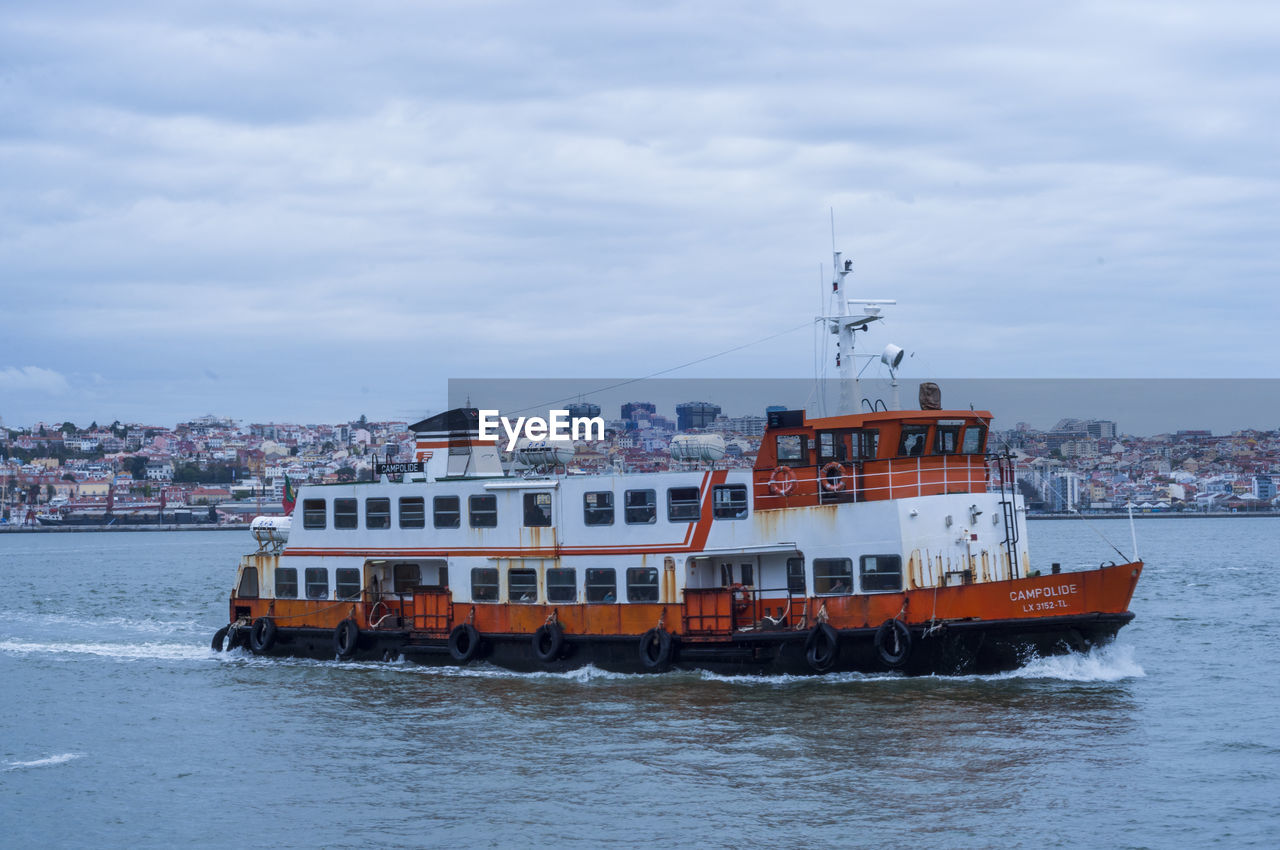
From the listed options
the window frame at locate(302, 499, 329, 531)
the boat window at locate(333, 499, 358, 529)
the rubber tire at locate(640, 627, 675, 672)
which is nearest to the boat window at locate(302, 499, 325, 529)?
the window frame at locate(302, 499, 329, 531)

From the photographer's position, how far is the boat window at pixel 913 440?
2758 cm

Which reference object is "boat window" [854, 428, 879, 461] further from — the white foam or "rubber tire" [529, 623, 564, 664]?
the white foam

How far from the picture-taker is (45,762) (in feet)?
79.9

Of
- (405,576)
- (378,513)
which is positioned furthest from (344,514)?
(405,576)

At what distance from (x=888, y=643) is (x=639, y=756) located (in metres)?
6.26

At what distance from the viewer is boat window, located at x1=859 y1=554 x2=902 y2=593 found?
2666 centimetres

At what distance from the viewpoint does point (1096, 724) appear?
23984 mm

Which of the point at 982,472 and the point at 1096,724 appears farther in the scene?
the point at 982,472

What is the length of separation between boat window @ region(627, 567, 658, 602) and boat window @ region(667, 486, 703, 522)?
1.24 meters

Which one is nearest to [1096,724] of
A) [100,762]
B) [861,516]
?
[861,516]

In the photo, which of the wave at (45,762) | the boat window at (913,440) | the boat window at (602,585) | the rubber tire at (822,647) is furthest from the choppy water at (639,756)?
the boat window at (913,440)

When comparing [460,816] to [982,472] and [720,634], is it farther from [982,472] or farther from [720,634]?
[982,472]

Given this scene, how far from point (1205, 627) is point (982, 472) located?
17693 millimetres

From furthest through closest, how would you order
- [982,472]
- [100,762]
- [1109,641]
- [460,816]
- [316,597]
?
1. [316,597]
2. [982,472]
3. [1109,641]
4. [100,762]
5. [460,816]
